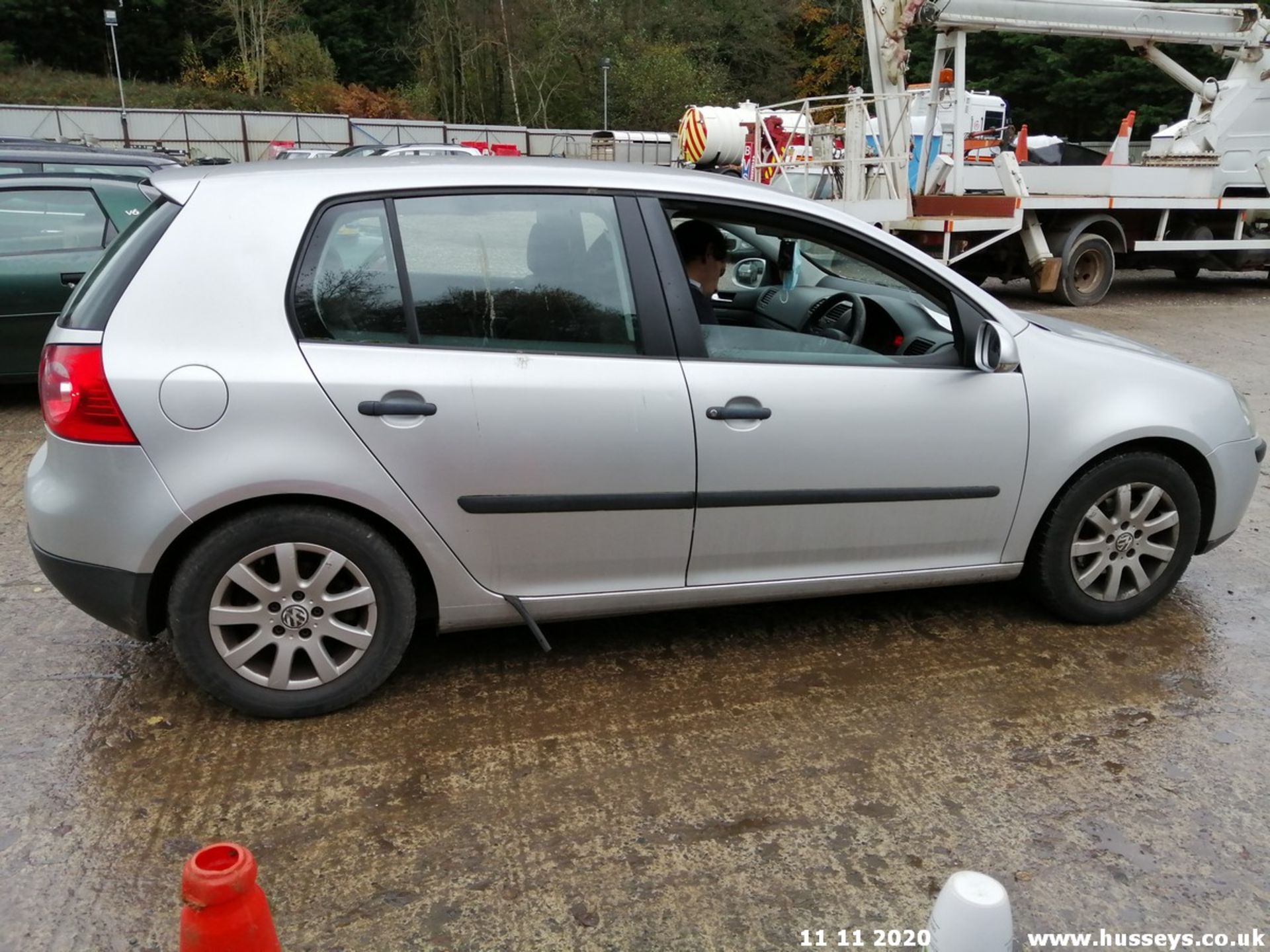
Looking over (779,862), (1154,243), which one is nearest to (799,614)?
(779,862)

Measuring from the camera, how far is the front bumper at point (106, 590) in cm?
298

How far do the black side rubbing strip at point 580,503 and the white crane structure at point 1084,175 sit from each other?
867 cm

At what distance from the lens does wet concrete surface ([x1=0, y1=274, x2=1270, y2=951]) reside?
2436mm

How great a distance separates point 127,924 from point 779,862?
1.56 meters

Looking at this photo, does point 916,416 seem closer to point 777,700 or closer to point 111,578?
point 777,700

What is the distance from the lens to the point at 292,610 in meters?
3.06

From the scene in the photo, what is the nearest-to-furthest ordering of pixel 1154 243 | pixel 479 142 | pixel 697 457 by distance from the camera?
1. pixel 697 457
2. pixel 1154 243
3. pixel 479 142

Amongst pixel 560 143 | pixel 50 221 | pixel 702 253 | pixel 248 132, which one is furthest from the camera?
pixel 560 143

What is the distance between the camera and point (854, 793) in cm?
288

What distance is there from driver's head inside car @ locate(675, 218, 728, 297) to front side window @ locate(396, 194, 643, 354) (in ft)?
0.94

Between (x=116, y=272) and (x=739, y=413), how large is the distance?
192 cm
